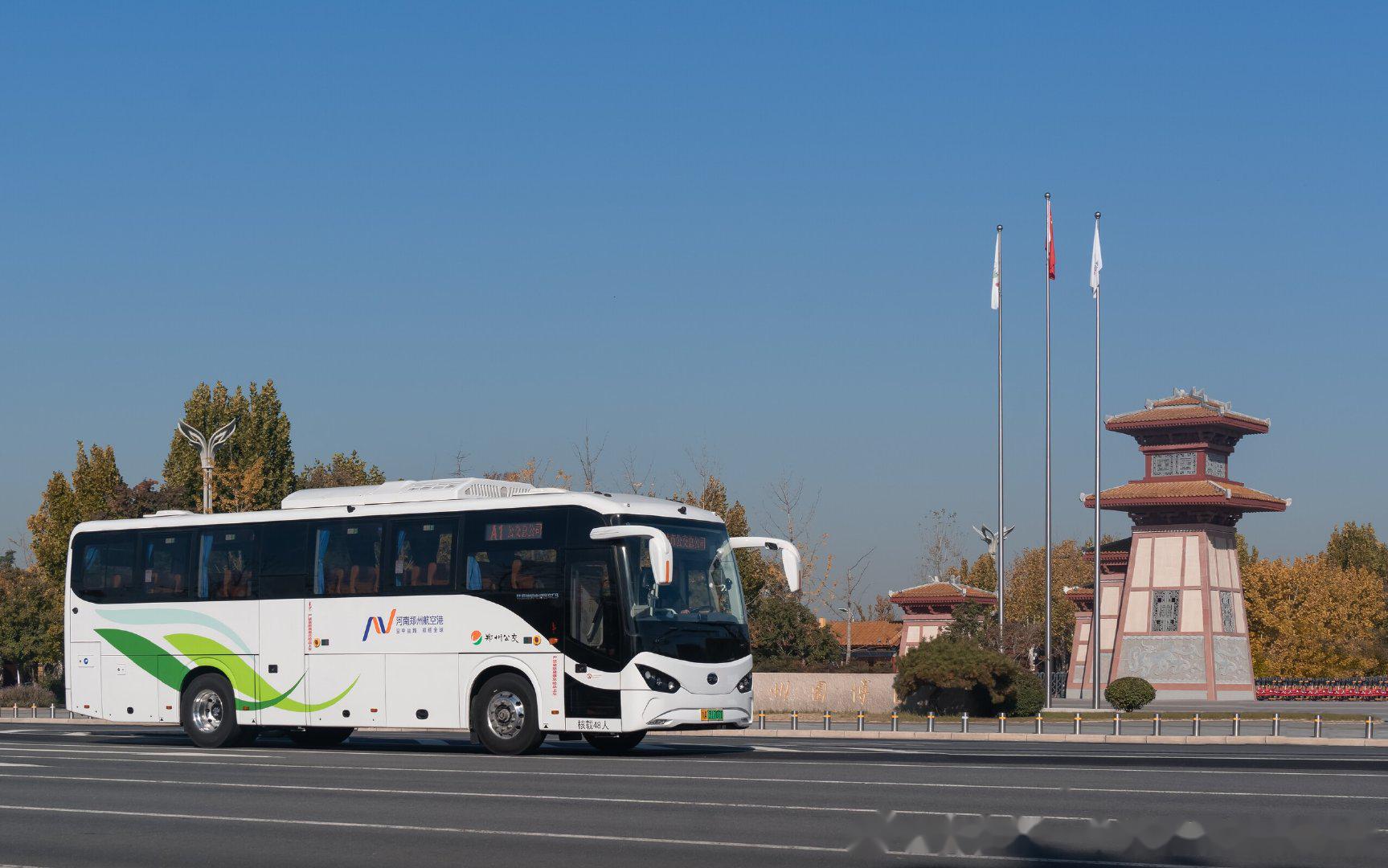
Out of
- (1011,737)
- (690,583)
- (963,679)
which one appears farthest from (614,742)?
(963,679)

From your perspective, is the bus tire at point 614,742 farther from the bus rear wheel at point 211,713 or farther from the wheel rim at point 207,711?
the wheel rim at point 207,711

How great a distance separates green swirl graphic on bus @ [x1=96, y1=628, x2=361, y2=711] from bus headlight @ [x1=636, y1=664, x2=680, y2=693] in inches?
185

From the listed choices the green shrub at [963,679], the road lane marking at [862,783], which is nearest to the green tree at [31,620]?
the green shrub at [963,679]

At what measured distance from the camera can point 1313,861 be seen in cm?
971

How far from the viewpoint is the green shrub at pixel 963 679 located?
126 feet

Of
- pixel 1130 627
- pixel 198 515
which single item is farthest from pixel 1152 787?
pixel 1130 627

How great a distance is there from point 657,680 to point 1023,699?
2207cm

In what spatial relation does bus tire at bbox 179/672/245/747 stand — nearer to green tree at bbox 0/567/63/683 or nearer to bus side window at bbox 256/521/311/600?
bus side window at bbox 256/521/311/600

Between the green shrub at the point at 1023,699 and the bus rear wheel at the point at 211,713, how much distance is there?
21.7 m

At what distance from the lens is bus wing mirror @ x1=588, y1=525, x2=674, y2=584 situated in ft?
59.4

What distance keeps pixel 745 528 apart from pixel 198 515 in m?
41.7

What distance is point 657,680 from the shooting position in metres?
19.3

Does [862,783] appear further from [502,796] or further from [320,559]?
[320,559]

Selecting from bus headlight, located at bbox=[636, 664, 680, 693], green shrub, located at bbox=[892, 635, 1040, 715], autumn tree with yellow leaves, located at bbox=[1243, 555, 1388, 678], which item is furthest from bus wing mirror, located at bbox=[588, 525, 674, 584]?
autumn tree with yellow leaves, located at bbox=[1243, 555, 1388, 678]
